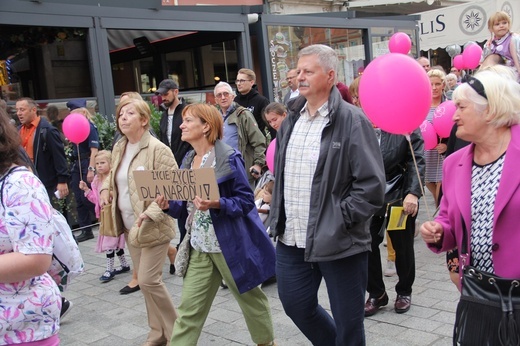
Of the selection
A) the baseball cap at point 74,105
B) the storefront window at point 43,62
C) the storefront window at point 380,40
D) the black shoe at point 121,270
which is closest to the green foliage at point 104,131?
the baseball cap at point 74,105

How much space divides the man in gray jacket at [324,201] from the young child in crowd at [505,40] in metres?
3.39

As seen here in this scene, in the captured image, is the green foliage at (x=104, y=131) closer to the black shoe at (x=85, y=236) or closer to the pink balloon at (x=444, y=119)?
the black shoe at (x=85, y=236)

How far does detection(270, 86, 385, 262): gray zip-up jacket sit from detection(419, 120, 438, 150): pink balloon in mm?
2809

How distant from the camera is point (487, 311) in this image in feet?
7.45

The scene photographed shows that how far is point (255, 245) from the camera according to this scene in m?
3.72

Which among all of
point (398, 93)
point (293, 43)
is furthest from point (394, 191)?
point (293, 43)

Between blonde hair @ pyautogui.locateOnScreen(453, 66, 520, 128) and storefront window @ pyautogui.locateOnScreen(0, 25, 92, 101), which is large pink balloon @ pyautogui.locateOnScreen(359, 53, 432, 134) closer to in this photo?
blonde hair @ pyautogui.locateOnScreen(453, 66, 520, 128)

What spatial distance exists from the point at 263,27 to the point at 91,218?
19.1ft

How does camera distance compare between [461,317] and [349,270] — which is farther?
[349,270]

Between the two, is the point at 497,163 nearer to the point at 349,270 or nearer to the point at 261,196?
the point at 349,270

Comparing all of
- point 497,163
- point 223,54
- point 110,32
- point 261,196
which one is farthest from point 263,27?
point 497,163

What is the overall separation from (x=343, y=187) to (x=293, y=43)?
1018 centimetres

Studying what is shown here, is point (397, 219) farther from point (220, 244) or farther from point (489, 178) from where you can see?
point (489, 178)

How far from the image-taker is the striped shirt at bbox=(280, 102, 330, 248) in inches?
123
